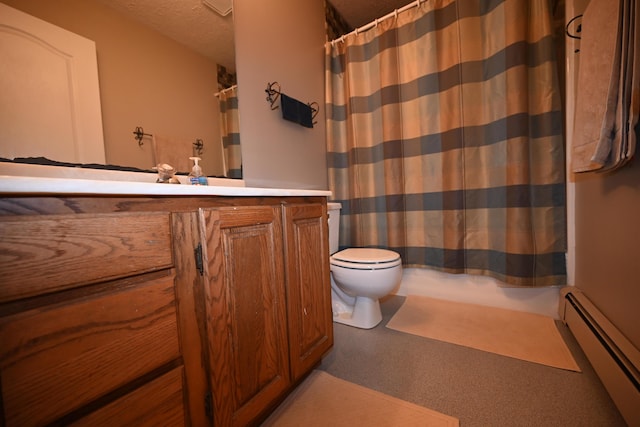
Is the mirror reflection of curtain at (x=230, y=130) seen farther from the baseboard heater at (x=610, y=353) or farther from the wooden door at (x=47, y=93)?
the baseboard heater at (x=610, y=353)

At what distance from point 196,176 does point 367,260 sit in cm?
94

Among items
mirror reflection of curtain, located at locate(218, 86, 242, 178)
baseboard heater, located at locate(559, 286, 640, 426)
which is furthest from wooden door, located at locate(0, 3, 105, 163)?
baseboard heater, located at locate(559, 286, 640, 426)

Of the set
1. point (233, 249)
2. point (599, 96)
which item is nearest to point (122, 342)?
point (233, 249)

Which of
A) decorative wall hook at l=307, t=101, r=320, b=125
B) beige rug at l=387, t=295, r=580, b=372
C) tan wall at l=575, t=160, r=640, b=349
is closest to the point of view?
tan wall at l=575, t=160, r=640, b=349

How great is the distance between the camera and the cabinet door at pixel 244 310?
2.01 ft


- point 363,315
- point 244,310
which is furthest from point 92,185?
point 363,315

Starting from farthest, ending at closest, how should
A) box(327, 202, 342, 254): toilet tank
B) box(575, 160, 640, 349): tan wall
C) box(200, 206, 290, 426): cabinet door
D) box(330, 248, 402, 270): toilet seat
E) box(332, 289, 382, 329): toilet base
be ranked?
1. box(327, 202, 342, 254): toilet tank
2. box(332, 289, 382, 329): toilet base
3. box(330, 248, 402, 270): toilet seat
4. box(575, 160, 640, 349): tan wall
5. box(200, 206, 290, 426): cabinet door

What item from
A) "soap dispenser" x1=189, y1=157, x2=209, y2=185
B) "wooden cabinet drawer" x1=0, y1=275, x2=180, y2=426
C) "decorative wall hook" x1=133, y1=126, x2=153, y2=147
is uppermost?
"decorative wall hook" x1=133, y1=126, x2=153, y2=147

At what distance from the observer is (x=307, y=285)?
0.92 m

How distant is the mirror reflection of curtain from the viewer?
49.7 inches

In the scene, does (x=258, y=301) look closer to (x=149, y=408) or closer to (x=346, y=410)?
(x=149, y=408)

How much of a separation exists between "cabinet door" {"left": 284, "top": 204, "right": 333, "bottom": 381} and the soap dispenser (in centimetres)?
49

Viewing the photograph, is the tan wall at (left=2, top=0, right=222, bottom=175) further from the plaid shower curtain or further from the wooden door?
the plaid shower curtain

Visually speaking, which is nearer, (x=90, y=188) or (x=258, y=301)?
(x=90, y=188)
